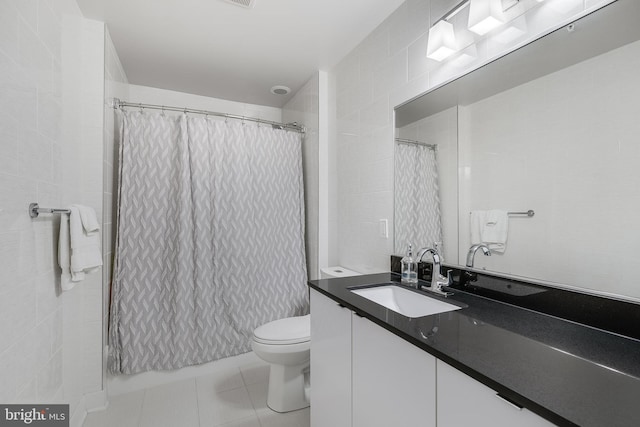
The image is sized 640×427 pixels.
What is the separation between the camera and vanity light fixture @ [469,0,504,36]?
1.12 metres

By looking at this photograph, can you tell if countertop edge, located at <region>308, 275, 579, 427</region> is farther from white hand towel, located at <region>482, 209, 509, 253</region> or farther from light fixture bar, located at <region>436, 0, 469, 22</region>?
light fixture bar, located at <region>436, 0, 469, 22</region>

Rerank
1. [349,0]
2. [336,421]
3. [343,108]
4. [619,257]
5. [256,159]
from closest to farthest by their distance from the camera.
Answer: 1. [619,257]
2. [336,421]
3. [349,0]
4. [343,108]
5. [256,159]

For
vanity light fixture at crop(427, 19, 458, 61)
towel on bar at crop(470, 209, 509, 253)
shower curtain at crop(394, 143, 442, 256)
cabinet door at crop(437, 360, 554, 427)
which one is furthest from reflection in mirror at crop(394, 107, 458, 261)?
cabinet door at crop(437, 360, 554, 427)

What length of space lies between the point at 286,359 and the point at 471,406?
4.22 ft

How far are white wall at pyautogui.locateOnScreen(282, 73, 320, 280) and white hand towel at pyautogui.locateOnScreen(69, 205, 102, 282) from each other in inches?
59.6

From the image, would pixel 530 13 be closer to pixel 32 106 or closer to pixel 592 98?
pixel 592 98

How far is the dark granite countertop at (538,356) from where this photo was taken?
52 cm

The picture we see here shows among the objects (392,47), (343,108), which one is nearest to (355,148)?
(343,108)

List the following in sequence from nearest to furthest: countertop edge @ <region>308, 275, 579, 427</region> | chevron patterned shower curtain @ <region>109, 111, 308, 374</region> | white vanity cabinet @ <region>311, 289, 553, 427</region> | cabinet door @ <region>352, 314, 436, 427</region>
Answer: countertop edge @ <region>308, 275, 579, 427</region> → white vanity cabinet @ <region>311, 289, 553, 427</region> → cabinet door @ <region>352, 314, 436, 427</region> → chevron patterned shower curtain @ <region>109, 111, 308, 374</region>

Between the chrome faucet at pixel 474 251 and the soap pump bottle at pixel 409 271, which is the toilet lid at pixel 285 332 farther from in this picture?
the chrome faucet at pixel 474 251

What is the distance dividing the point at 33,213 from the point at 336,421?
4.76ft

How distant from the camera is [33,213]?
1099 millimetres

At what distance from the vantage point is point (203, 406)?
1.83 meters

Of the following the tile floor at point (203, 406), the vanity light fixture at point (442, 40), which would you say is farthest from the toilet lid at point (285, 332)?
the vanity light fixture at point (442, 40)
